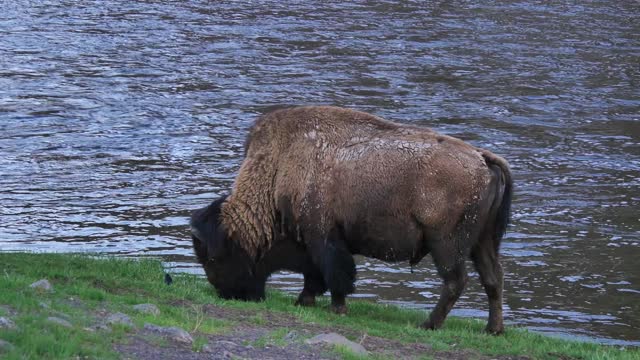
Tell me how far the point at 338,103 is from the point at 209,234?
12.0 meters

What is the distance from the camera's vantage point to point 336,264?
10969mm

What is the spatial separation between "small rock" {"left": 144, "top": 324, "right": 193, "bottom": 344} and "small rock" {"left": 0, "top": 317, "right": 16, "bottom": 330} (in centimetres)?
94

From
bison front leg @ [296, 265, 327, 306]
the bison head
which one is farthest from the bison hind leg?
the bison head

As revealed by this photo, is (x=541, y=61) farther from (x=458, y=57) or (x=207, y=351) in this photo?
(x=207, y=351)

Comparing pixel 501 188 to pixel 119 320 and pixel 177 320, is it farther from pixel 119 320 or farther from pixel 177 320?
pixel 119 320

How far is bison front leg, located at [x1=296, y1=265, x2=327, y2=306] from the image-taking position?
11.5m

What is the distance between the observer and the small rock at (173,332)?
8.22 m

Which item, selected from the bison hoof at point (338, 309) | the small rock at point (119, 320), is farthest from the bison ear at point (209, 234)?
the small rock at point (119, 320)

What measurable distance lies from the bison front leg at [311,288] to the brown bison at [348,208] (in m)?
0.01

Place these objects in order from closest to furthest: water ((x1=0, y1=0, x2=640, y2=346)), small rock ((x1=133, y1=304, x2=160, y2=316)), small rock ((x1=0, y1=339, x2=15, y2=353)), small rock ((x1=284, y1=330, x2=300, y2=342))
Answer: small rock ((x1=0, y1=339, x2=15, y2=353)), small rock ((x1=284, y1=330, x2=300, y2=342)), small rock ((x1=133, y1=304, x2=160, y2=316)), water ((x1=0, y1=0, x2=640, y2=346))

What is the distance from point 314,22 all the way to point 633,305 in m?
18.0

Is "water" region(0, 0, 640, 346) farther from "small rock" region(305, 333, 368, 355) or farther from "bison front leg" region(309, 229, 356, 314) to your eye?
"small rock" region(305, 333, 368, 355)

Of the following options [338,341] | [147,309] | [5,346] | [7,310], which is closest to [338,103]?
[147,309]

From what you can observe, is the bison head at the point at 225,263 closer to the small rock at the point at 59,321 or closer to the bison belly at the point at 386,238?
the bison belly at the point at 386,238
